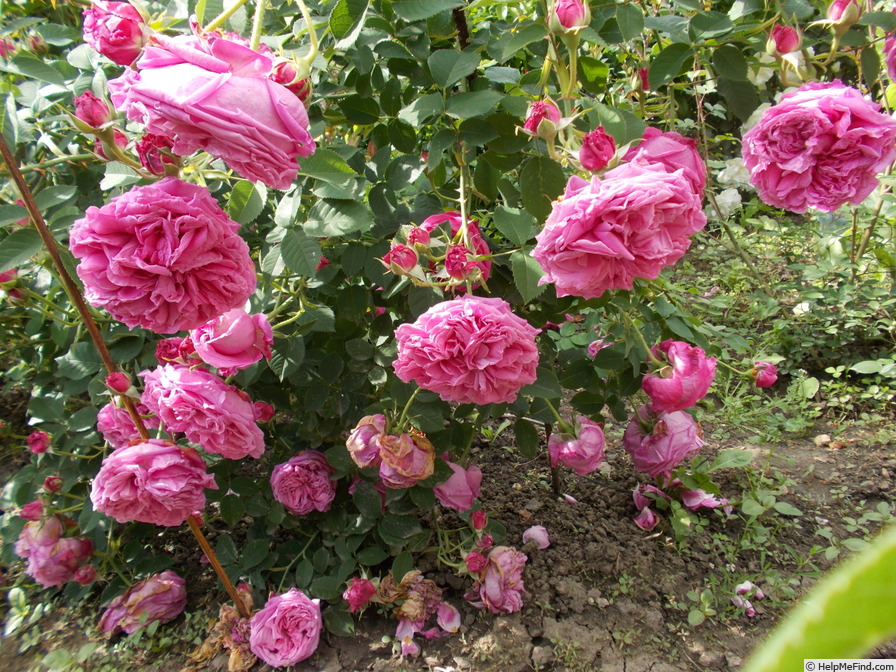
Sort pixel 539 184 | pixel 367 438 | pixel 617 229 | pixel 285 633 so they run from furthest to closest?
pixel 285 633 → pixel 367 438 → pixel 539 184 → pixel 617 229

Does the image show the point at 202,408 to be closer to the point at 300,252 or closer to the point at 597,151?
the point at 300,252

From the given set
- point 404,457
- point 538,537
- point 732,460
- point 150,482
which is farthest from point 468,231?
point 732,460

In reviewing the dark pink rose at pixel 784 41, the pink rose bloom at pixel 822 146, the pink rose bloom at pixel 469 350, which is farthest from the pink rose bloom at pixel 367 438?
the dark pink rose at pixel 784 41

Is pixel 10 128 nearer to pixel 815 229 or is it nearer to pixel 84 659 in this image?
pixel 84 659

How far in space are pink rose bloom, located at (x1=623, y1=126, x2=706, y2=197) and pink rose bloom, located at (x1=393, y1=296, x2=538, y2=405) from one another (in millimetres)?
294

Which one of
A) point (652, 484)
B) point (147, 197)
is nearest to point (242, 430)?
point (147, 197)

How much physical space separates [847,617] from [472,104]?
102 cm

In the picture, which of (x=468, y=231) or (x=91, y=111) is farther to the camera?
(x=468, y=231)

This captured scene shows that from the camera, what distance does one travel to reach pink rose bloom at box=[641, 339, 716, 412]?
48.9 inches

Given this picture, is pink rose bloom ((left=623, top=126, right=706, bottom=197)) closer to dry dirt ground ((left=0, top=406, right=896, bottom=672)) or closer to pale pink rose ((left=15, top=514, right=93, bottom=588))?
dry dirt ground ((left=0, top=406, right=896, bottom=672))

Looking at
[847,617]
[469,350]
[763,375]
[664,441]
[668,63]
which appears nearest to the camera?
[847,617]

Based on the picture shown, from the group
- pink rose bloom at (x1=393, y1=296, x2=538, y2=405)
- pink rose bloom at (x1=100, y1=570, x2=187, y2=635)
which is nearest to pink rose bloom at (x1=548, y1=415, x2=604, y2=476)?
pink rose bloom at (x1=393, y1=296, x2=538, y2=405)

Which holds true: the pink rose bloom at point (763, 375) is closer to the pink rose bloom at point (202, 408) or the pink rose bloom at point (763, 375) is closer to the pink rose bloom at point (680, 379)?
the pink rose bloom at point (680, 379)

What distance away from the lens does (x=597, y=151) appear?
816 millimetres
